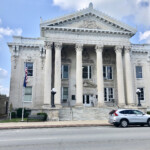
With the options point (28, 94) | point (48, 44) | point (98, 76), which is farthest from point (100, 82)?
point (28, 94)

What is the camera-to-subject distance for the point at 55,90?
23.9 m

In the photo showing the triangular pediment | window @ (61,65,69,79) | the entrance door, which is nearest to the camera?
the triangular pediment

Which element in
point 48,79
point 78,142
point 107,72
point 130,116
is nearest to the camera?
point 78,142

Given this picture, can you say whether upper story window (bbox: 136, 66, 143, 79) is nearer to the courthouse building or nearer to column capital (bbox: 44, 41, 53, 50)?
the courthouse building

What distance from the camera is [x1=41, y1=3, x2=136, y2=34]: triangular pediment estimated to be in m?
27.8

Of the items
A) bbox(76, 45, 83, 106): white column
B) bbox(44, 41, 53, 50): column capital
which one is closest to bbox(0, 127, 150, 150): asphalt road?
bbox(76, 45, 83, 106): white column

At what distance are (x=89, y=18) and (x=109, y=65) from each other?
358 inches

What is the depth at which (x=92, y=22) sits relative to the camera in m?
28.8

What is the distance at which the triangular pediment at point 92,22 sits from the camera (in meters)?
27.8

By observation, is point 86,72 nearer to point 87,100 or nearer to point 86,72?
point 86,72

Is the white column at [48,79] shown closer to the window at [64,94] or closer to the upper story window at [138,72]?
the window at [64,94]

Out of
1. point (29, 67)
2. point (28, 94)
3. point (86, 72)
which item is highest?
point (29, 67)

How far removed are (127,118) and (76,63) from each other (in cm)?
1362

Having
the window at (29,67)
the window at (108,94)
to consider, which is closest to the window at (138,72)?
the window at (108,94)
